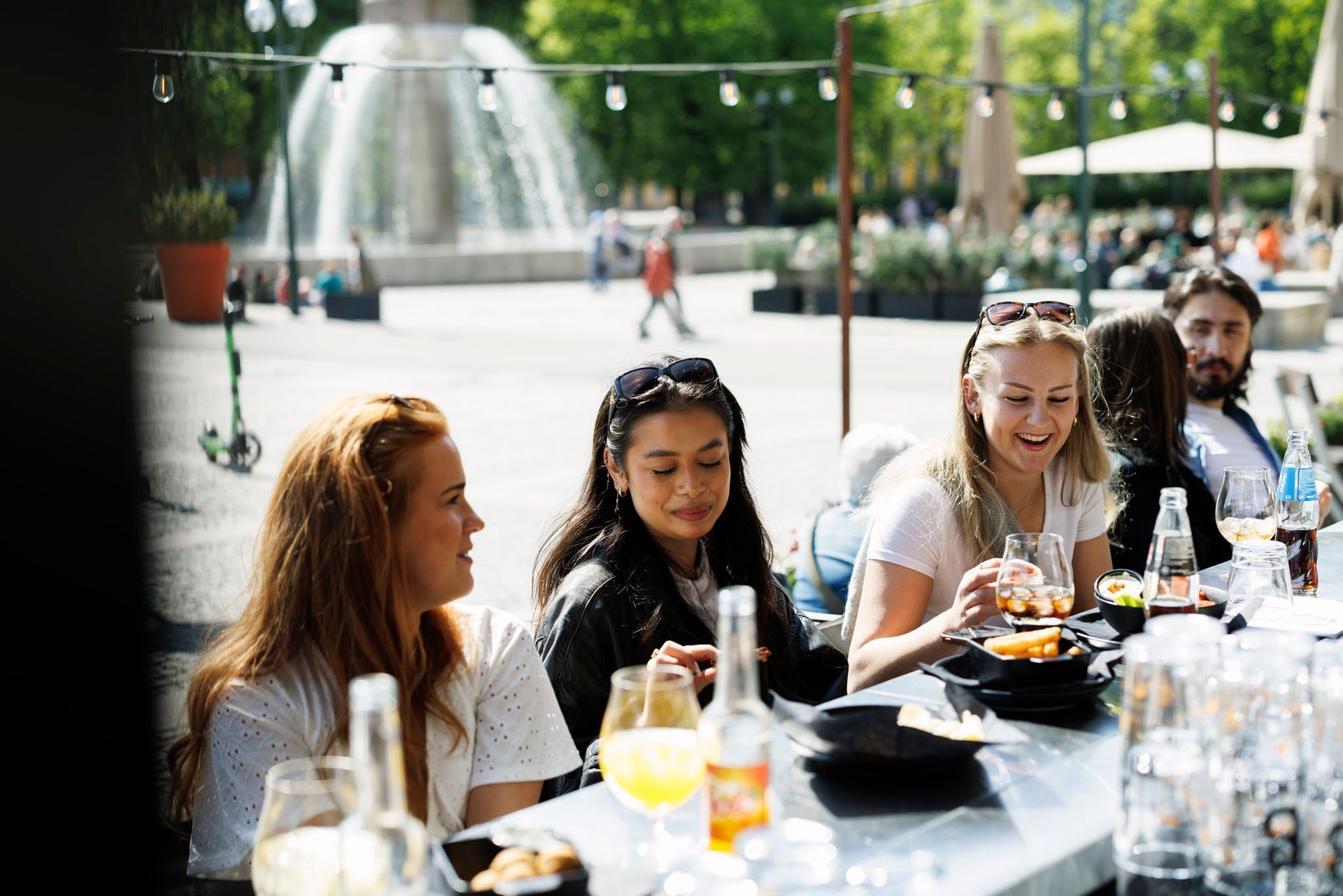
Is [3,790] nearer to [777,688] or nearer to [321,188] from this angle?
[777,688]

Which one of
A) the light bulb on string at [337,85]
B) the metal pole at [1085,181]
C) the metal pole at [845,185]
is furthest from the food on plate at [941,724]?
the metal pole at [1085,181]

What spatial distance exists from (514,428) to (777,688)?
9282 millimetres

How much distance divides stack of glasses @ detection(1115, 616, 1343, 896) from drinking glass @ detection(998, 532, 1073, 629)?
80 centimetres

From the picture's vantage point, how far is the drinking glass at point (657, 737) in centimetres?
195

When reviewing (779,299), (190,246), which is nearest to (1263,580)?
(190,246)

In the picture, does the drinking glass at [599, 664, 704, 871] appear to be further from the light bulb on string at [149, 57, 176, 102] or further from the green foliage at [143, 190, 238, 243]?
the light bulb on string at [149, 57, 176, 102]

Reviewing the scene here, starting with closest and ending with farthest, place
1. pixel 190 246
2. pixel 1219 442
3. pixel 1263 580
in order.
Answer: pixel 1263 580 → pixel 190 246 → pixel 1219 442

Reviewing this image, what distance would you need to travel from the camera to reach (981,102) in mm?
9891

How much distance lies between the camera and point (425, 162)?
31.2 meters

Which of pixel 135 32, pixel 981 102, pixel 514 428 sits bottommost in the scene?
pixel 514 428

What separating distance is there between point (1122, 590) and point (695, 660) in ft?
3.23

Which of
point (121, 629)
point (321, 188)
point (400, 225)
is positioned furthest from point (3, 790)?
point (321, 188)

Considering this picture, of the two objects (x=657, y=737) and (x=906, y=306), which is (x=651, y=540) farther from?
(x=906, y=306)

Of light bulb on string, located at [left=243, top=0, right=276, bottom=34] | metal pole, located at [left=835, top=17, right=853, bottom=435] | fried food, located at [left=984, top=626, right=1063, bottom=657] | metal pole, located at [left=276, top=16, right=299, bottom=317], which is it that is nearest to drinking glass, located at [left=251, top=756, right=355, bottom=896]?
fried food, located at [left=984, top=626, right=1063, bottom=657]
